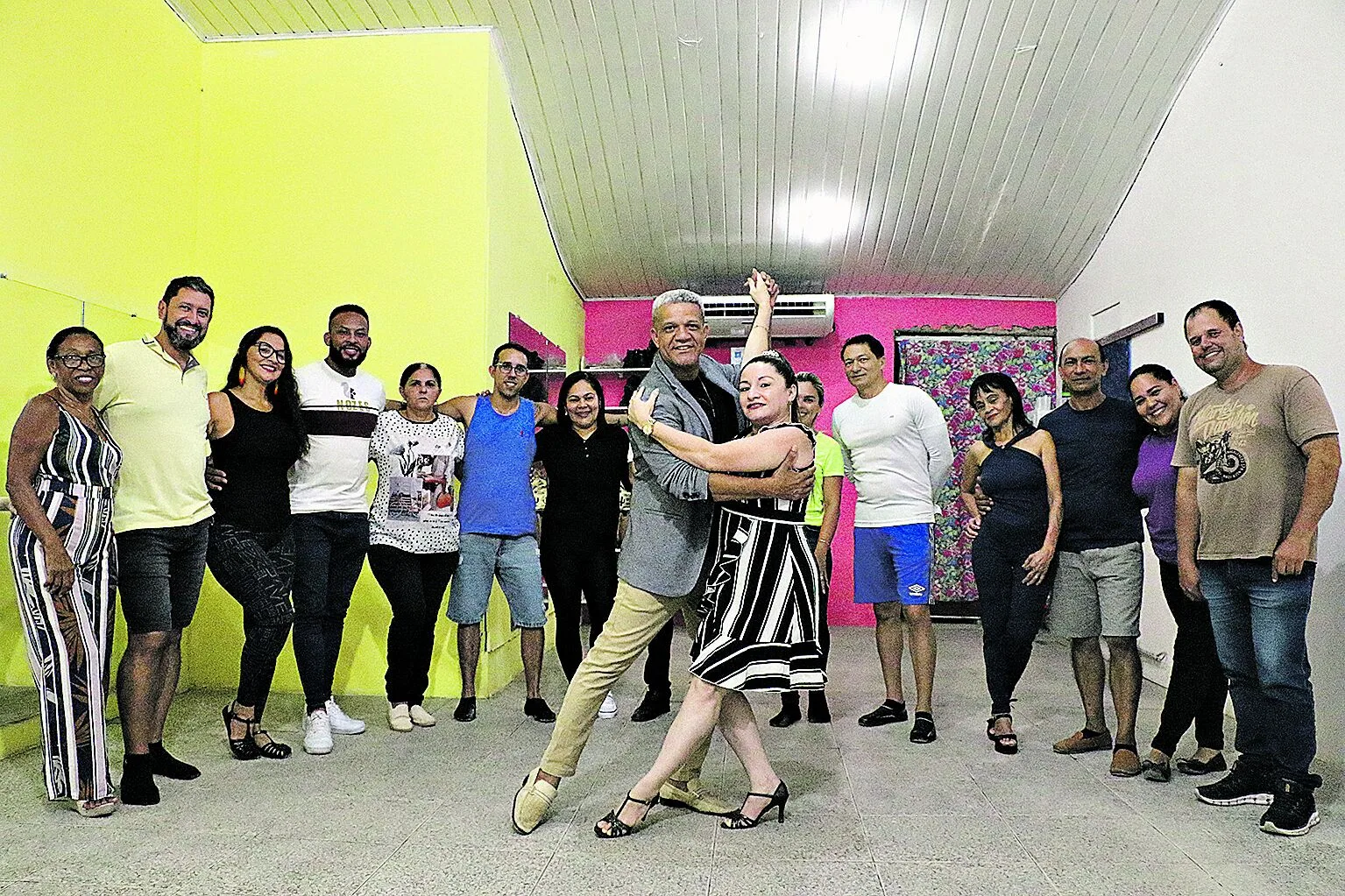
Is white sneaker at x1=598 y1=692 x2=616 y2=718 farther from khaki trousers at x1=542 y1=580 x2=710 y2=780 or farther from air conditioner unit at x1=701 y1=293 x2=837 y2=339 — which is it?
air conditioner unit at x1=701 y1=293 x2=837 y2=339

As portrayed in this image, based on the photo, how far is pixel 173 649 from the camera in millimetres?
2947

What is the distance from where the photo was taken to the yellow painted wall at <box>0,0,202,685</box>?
3.20 meters

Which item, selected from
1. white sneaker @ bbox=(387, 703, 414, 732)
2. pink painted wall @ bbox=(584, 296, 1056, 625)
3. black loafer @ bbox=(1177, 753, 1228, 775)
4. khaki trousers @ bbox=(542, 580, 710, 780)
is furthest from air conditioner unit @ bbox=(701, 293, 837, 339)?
khaki trousers @ bbox=(542, 580, 710, 780)

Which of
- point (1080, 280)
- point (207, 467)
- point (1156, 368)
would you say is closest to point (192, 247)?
point (207, 467)

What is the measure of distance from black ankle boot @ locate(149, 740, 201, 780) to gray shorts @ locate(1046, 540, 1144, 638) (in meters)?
2.86

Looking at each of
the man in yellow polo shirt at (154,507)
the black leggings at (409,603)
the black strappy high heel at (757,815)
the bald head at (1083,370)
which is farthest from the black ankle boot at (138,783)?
the bald head at (1083,370)

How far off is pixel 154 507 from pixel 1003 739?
9.39 ft

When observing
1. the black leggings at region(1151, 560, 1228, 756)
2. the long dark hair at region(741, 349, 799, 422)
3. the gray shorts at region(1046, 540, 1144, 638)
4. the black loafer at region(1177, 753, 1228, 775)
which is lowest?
the black loafer at region(1177, 753, 1228, 775)

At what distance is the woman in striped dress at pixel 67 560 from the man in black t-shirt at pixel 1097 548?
A: 2986mm

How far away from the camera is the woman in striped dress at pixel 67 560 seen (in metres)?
2.49

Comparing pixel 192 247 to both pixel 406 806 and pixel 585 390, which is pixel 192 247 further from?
pixel 406 806

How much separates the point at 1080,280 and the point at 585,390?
403 cm

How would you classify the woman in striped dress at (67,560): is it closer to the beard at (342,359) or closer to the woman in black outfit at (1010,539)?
the beard at (342,359)

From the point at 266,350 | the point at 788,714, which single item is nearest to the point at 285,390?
the point at 266,350
